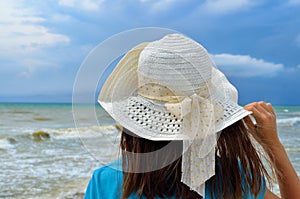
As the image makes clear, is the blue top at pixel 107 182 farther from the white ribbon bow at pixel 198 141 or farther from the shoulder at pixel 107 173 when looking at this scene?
the white ribbon bow at pixel 198 141

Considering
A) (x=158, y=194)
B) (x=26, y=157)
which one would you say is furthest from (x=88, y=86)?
(x=26, y=157)

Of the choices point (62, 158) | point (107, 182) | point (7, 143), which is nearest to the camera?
point (107, 182)

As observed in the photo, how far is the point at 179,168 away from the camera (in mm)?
1147

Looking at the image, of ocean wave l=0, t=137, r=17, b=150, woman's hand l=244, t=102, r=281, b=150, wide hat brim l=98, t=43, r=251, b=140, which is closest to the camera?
wide hat brim l=98, t=43, r=251, b=140

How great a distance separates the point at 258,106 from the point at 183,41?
32 cm

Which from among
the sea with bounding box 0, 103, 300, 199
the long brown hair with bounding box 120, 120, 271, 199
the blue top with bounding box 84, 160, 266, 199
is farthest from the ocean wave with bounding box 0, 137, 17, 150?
the long brown hair with bounding box 120, 120, 271, 199

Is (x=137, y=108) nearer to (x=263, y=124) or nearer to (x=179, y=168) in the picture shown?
(x=179, y=168)

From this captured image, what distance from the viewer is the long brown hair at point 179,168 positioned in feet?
3.73

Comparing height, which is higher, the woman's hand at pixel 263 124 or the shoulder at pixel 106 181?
the woman's hand at pixel 263 124

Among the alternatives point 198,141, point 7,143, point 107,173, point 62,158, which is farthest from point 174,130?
point 7,143

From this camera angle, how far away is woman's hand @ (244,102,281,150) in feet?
4.14

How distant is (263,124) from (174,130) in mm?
320

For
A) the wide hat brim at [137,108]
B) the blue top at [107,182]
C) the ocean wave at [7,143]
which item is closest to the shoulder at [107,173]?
the blue top at [107,182]

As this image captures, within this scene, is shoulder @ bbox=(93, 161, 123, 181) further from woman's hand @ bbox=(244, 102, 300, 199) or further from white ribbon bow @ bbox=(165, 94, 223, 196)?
woman's hand @ bbox=(244, 102, 300, 199)
